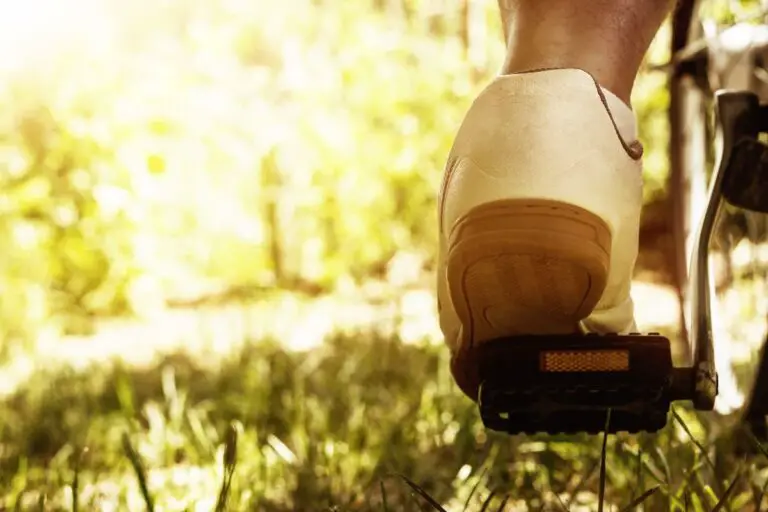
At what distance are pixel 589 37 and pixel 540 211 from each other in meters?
0.22

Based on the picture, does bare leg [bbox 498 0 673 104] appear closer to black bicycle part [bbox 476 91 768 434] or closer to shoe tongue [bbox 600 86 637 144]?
shoe tongue [bbox 600 86 637 144]

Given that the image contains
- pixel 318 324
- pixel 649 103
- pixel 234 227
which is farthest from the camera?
pixel 234 227

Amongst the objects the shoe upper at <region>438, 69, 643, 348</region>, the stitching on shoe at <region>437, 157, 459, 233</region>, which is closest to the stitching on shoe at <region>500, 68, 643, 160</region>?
the shoe upper at <region>438, 69, 643, 348</region>

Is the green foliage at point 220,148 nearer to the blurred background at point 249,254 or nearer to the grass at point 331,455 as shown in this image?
the blurred background at point 249,254

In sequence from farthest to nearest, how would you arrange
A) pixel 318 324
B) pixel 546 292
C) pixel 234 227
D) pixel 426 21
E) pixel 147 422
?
pixel 426 21 < pixel 234 227 < pixel 318 324 < pixel 147 422 < pixel 546 292

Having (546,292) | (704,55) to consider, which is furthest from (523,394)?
(704,55)

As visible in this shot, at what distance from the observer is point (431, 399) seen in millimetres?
1512

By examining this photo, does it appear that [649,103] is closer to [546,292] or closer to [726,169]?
[726,169]

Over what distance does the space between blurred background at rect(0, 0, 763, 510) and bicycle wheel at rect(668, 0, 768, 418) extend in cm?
8

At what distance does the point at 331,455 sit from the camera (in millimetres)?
1248

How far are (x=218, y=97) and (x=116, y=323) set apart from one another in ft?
3.19

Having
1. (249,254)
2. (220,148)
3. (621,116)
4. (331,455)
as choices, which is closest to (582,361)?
(621,116)

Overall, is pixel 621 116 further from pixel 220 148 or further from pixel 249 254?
pixel 249 254

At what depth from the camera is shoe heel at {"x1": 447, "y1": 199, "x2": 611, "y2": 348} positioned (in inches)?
31.9
